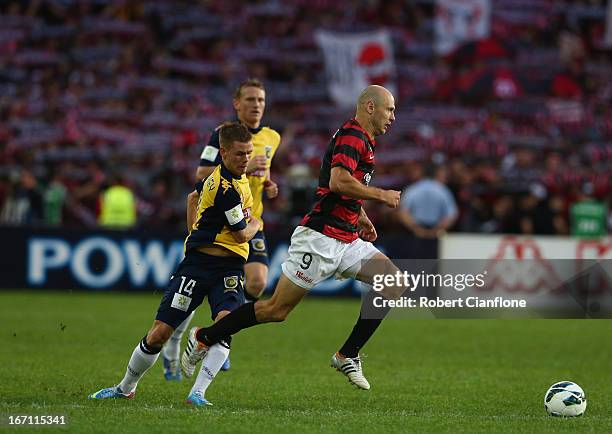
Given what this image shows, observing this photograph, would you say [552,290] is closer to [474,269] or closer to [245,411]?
[474,269]

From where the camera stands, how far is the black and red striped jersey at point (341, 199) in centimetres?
777

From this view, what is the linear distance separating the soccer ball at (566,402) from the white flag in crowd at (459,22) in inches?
645

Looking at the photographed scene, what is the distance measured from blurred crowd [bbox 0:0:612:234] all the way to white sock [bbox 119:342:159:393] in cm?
1067

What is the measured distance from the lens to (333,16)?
24000 mm

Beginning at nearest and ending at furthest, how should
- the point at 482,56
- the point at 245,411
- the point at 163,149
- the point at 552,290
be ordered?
the point at 245,411, the point at 552,290, the point at 163,149, the point at 482,56

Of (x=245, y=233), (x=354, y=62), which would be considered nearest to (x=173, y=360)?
(x=245, y=233)

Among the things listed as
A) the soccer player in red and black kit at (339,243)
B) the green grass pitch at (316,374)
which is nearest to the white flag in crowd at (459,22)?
the green grass pitch at (316,374)

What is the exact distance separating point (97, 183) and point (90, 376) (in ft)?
36.8

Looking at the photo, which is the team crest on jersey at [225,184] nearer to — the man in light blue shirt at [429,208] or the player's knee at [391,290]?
the player's knee at [391,290]

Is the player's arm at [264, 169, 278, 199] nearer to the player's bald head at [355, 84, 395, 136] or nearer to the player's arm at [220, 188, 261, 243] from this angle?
the player's bald head at [355, 84, 395, 136]

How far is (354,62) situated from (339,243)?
1482 centimetres

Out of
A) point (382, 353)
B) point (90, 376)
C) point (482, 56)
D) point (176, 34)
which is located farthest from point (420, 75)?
point (90, 376)

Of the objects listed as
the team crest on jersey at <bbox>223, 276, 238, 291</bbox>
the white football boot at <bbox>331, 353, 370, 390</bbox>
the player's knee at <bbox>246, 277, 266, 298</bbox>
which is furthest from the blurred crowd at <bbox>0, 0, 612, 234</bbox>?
the team crest on jersey at <bbox>223, 276, 238, 291</bbox>

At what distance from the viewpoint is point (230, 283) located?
7816mm
